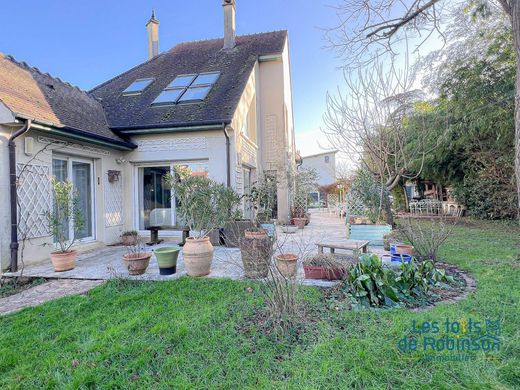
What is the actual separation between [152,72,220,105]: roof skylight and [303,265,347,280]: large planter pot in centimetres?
704

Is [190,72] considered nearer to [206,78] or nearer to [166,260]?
[206,78]

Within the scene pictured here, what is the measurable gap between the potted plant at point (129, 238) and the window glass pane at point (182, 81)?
5792 mm

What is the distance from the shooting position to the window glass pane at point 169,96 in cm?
974

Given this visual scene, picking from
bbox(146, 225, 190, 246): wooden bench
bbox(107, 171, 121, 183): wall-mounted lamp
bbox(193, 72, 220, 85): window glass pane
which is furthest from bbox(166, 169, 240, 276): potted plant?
bbox(193, 72, 220, 85): window glass pane

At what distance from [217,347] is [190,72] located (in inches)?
456

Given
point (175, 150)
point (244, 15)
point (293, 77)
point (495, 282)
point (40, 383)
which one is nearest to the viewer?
point (40, 383)

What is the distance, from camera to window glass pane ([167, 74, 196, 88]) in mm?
10704

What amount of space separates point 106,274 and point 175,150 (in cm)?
439

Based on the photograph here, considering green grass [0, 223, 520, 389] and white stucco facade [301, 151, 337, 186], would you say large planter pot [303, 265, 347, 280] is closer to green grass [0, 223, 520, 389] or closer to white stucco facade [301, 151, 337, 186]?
green grass [0, 223, 520, 389]

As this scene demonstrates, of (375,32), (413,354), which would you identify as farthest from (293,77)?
(413,354)

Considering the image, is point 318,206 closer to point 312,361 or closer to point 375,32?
point 375,32

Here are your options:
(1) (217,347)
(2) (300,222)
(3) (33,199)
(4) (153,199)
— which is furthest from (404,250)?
(3) (33,199)

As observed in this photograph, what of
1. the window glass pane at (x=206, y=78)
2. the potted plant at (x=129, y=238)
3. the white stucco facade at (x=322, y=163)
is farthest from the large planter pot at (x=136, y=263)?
the white stucco facade at (x=322, y=163)

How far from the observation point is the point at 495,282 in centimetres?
448
